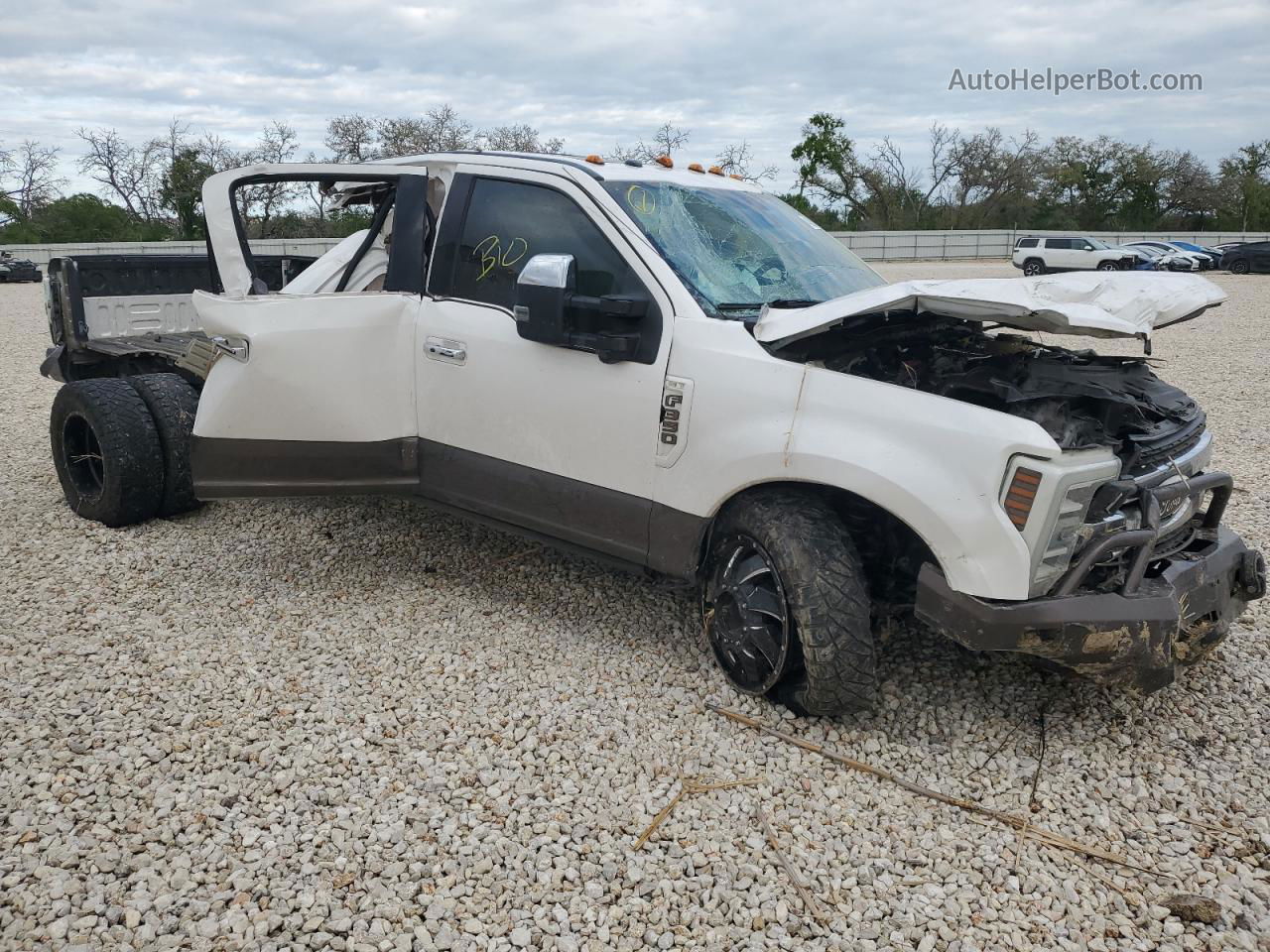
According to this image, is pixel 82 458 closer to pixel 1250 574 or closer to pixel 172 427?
pixel 172 427

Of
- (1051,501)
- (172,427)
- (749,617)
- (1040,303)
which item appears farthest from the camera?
(172,427)

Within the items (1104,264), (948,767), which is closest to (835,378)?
(948,767)

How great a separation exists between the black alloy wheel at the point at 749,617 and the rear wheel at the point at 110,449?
345cm

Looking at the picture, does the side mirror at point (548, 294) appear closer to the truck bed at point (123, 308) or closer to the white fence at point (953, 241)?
the truck bed at point (123, 308)

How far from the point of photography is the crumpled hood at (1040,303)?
2.99 m

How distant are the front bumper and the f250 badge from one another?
97 cm

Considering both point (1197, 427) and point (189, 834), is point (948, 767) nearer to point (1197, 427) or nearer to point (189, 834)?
point (1197, 427)

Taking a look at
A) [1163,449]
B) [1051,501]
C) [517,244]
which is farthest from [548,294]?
[1163,449]

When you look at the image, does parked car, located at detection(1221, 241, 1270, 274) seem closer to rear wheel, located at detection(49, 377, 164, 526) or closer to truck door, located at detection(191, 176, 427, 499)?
truck door, located at detection(191, 176, 427, 499)

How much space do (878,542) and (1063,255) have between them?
31.2m

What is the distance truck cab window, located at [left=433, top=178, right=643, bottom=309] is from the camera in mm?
3764

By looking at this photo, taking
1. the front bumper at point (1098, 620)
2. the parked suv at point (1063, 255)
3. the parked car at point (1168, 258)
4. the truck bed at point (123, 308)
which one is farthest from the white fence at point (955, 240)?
the front bumper at point (1098, 620)

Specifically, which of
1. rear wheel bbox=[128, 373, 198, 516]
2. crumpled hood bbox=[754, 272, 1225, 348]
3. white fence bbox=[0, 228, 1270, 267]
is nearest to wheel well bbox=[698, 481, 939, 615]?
crumpled hood bbox=[754, 272, 1225, 348]

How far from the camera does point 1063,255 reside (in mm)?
31000
